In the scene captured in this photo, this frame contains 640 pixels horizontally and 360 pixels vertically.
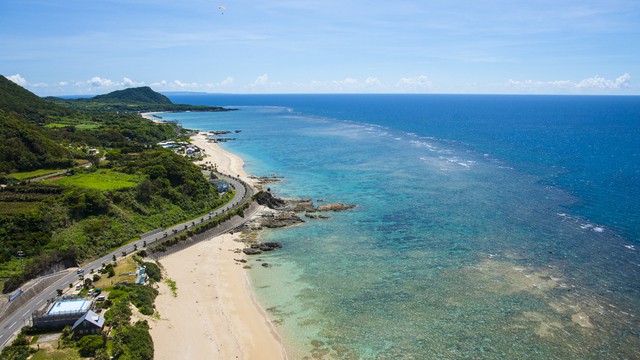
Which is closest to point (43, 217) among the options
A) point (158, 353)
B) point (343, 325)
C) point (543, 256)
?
point (158, 353)

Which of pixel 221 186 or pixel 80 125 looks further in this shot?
pixel 80 125

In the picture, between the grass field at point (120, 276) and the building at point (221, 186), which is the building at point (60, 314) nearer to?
the grass field at point (120, 276)

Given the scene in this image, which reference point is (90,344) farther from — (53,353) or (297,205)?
(297,205)

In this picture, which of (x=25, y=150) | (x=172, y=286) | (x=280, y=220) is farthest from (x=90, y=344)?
(x=25, y=150)

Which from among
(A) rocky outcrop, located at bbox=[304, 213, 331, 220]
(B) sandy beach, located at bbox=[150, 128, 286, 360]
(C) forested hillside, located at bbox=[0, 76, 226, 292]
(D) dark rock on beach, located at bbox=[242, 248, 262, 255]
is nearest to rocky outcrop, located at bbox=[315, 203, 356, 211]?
(A) rocky outcrop, located at bbox=[304, 213, 331, 220]

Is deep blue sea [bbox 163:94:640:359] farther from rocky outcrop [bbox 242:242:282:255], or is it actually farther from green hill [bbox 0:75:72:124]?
green hill [bbox 0:75:72:124]

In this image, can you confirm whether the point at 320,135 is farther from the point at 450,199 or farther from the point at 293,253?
the point at 293,253
